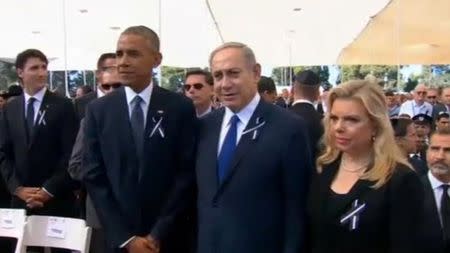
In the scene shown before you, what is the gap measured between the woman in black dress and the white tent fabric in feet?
43.2

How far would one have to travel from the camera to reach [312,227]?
256cm

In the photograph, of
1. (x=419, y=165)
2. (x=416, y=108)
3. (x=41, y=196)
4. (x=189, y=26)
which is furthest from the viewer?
(x=189, y=26)

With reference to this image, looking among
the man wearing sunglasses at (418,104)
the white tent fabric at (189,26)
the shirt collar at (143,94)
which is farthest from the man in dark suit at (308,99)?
the white tent fabric at (189,26)

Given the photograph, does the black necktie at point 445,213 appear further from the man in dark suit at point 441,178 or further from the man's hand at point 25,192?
the man's hand at point 25,192

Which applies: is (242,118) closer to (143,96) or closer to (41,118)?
(143,96)

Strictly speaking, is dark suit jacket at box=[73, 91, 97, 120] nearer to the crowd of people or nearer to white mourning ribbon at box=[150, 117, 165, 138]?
the crowd of people

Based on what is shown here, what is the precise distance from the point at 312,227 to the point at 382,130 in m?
0.49

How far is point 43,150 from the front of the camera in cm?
462

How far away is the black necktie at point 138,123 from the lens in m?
3.03

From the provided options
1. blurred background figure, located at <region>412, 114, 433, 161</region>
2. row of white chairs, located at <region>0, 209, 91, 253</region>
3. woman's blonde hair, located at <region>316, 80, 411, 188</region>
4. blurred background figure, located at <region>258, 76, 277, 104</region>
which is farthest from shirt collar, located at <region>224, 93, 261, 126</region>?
blurred background figure, located at <region>258, 76, 277, 104</region>

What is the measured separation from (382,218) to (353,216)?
0.11 meters

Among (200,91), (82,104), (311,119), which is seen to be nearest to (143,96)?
(200,91)

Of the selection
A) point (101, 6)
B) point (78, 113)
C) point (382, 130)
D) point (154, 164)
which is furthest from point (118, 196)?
point (101, 6)

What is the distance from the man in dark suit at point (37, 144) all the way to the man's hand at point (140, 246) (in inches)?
68.2
